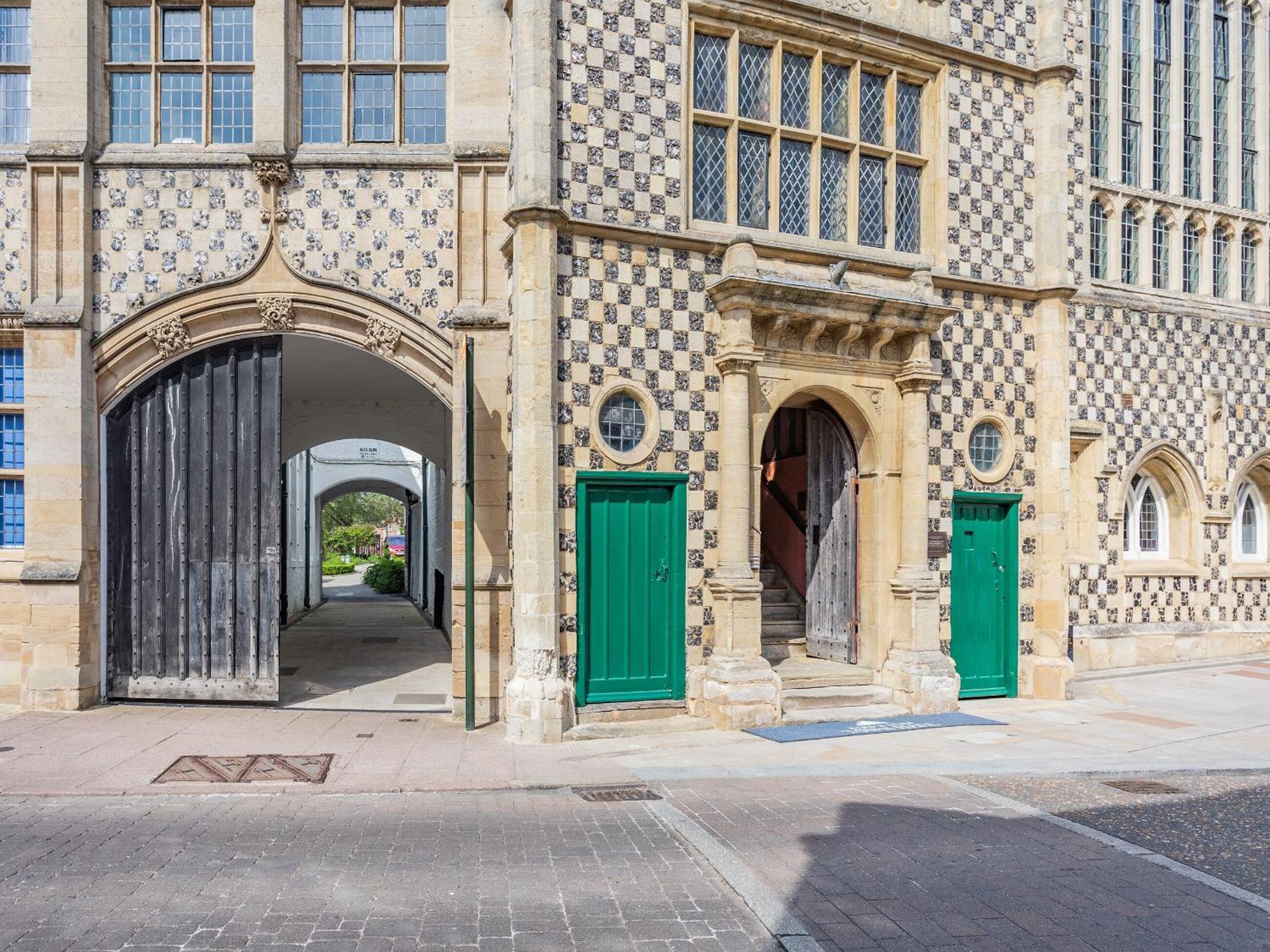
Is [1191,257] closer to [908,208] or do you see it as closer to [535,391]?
[908,208]

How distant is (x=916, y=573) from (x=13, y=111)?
11.2 m

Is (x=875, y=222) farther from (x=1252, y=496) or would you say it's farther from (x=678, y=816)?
(x=1252, y=496)

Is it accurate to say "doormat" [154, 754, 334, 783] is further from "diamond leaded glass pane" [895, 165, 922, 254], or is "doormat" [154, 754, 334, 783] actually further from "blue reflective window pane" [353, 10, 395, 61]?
"diamond leaded glass pane" [895, 165, 922, 254]

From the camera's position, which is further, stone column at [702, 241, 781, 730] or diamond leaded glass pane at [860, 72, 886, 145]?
Result: diamond leaded glass pane at [860, 72, 886, 145]

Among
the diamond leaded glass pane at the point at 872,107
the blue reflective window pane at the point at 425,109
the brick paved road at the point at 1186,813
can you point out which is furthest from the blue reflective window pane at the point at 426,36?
the brick paved road at the point at 1186,813

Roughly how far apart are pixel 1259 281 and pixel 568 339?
12.7 m

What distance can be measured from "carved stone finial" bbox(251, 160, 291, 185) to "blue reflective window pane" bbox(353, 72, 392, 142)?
84 cm

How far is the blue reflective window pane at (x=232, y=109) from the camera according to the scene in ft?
34.2

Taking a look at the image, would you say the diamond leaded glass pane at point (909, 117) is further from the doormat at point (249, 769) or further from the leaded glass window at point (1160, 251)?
the doormat at point (249, 769)

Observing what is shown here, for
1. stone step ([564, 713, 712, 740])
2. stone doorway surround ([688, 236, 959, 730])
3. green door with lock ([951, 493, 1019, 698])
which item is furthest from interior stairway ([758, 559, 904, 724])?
green door with lock ([951, 493, 1019, 698])

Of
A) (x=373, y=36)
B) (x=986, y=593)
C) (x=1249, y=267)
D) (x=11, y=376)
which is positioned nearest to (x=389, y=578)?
(x=11, y=376)

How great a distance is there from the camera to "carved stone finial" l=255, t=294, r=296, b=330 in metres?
10.2

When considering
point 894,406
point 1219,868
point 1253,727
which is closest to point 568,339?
point 894,406

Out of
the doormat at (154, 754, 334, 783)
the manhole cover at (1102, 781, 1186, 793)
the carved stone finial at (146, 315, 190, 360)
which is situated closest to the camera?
the doormat at (154, 754, 334, 783)
